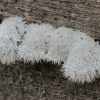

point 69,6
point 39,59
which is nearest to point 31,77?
point 39,59

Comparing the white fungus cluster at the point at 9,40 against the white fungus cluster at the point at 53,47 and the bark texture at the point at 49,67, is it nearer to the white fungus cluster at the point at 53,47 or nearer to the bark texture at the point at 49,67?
the white fungus cluster at the point at 53,47

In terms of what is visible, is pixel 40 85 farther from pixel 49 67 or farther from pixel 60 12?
pixel 60 12

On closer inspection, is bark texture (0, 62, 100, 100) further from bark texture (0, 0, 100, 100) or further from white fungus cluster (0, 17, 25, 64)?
white fungus cluster (0, 17, 25, 64)

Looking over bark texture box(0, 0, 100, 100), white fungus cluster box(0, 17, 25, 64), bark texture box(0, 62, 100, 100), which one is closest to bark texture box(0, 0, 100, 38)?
bark texture box(0, 0, 100, 100)

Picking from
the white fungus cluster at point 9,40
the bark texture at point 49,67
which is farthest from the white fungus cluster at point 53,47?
the bark texture at point 49,67

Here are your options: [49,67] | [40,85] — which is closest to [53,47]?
[49,67]

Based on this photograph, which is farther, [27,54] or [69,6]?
[69,6]

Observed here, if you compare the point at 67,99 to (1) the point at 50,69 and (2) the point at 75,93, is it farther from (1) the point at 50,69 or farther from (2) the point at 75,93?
(1) the point at 50,69
